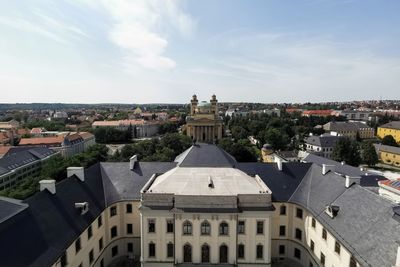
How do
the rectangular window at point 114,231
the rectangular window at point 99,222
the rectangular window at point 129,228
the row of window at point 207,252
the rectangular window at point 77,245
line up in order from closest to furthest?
the rectangular window at point 77,245, the row of window at point 207,252, the rectangular window at point 99,222, the rectangular window at point 114,231, the rectangular window at point 129,228

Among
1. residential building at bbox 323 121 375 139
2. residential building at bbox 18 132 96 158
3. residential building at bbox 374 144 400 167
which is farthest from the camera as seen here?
residential building at bbox 323 121 375 139

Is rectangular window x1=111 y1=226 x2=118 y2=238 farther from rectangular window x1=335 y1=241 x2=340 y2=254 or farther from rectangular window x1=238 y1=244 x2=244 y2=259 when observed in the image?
rectangular window x1=335 y1=241 x2=340 y2=254

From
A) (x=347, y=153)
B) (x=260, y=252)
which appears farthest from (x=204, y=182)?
(x=347, y=153)

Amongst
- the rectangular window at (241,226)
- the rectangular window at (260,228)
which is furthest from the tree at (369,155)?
the rectangular window at (241,226)

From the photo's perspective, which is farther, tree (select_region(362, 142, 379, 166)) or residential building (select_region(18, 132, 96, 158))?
residential building (select_region(18, 132, 96, 158))

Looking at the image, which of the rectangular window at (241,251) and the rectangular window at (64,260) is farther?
the rectangular window at (241,251)

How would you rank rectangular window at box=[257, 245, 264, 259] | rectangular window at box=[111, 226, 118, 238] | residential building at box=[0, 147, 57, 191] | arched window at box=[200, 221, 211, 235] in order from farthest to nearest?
residential building at box=[0, 147, 57, 191] < rectangular window at box=[111, 226, 118, 238] < rectangular window at box=[257, 245, 264, 259] < arched window at box=[200, 221, 211, 235]

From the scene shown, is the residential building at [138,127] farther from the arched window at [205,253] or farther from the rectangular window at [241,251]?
the rectangular window at [241,251]

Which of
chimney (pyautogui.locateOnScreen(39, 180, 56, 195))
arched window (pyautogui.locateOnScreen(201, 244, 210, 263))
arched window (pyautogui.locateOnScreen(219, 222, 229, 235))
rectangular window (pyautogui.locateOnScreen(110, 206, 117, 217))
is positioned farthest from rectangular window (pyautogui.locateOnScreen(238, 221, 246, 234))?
chimney (pyautogui.locateOnScreen(39, 180, 56, 195))
